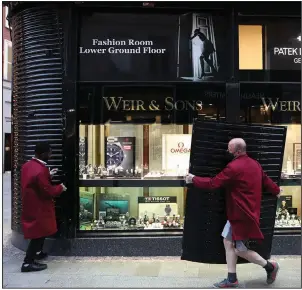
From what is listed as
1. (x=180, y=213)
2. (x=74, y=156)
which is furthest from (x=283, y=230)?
(x=74, y=156)

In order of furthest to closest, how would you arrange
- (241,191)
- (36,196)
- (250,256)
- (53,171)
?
(53,171), (36,196), (250,256), (241,191)

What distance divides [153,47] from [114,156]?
5.96 feet

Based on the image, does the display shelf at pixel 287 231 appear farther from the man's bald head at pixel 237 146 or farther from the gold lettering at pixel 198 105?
the man's bald head at pixel 237 146

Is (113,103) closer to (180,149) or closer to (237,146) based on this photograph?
(180,149)

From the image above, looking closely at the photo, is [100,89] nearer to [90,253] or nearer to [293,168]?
[90,253]

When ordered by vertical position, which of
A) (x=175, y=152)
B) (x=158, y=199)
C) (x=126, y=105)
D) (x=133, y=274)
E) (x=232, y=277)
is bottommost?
(x=133, y=274)

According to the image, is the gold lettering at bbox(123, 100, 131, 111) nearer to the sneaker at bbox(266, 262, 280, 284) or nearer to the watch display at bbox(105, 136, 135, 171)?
the watch display at bbox(105, 136, 135, 171)

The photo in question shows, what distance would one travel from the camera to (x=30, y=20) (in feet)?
22.7

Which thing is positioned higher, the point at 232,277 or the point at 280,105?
the point at 280,105

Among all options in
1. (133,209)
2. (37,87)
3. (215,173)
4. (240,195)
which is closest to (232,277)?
(240,195)

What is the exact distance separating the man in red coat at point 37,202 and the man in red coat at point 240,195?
1.94 metres

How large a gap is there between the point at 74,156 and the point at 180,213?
193cm

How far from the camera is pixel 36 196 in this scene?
5.75 metres

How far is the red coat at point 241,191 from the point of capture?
480 cm
